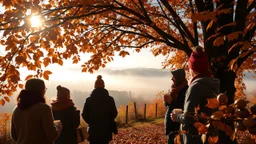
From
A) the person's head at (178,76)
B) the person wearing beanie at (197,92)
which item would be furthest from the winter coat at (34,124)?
the person's head at (178,76)

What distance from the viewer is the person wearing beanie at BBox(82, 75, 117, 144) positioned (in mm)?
5254

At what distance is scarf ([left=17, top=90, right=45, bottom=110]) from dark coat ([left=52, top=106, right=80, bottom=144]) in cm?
148

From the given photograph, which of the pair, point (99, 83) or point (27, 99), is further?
point (99, 83)

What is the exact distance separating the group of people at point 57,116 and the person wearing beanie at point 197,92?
5.07ft

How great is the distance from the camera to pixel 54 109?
463 cm

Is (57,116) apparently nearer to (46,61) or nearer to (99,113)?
(99,113)

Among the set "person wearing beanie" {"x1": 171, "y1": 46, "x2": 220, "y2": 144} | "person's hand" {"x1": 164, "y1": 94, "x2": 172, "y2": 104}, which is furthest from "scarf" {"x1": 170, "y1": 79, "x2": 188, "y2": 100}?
"person wearing beanie" {"x1": 171, "y1": 46, "x2": 220, "y2": 144}

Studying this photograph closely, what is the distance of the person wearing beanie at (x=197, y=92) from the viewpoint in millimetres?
2777

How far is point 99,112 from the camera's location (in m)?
5.26

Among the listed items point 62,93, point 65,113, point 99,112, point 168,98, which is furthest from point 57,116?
point 168,98

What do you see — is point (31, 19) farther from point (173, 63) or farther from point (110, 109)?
point (173, 63)

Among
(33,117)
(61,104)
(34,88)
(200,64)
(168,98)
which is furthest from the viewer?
(61,104)

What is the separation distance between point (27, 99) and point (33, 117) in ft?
0.75

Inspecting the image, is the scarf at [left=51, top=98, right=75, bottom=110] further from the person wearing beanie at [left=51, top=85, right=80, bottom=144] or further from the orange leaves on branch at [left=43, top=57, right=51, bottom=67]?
the orange leaves on branch at [left=43, top=57, right=51, bottom=67]
